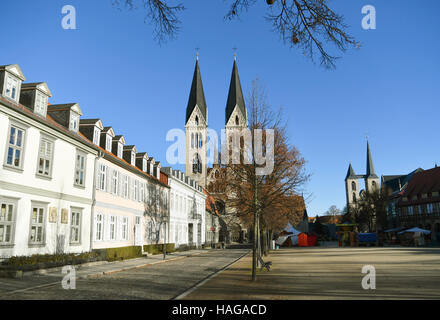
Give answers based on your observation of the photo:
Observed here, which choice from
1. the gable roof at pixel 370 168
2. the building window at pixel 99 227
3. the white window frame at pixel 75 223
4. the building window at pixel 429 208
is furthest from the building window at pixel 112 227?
the gable roof at pixel 370 168

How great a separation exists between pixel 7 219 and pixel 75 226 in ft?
17.2

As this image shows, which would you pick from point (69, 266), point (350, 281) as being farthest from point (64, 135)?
point (350, 281)

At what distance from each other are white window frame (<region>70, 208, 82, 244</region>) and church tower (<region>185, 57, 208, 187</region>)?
5804 centimetres

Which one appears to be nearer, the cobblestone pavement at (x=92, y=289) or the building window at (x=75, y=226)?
the cobblestone pavement at (x=92, y=289)

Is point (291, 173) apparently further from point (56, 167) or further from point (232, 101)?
point (232, 101)

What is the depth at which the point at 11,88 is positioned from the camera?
15492 millimetres

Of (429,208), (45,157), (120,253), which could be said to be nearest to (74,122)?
(45,157)

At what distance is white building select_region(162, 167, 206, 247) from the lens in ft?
134

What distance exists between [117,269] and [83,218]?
440 cm

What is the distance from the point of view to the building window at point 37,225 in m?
16.1

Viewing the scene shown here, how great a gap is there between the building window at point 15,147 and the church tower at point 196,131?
6294 cm

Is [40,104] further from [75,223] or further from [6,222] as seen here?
[75,223]

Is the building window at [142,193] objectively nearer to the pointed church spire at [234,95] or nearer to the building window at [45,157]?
the building window at [45,157]

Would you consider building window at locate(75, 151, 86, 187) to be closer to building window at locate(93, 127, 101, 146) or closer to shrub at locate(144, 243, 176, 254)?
building window at locate(93, 127, 101, 146)
